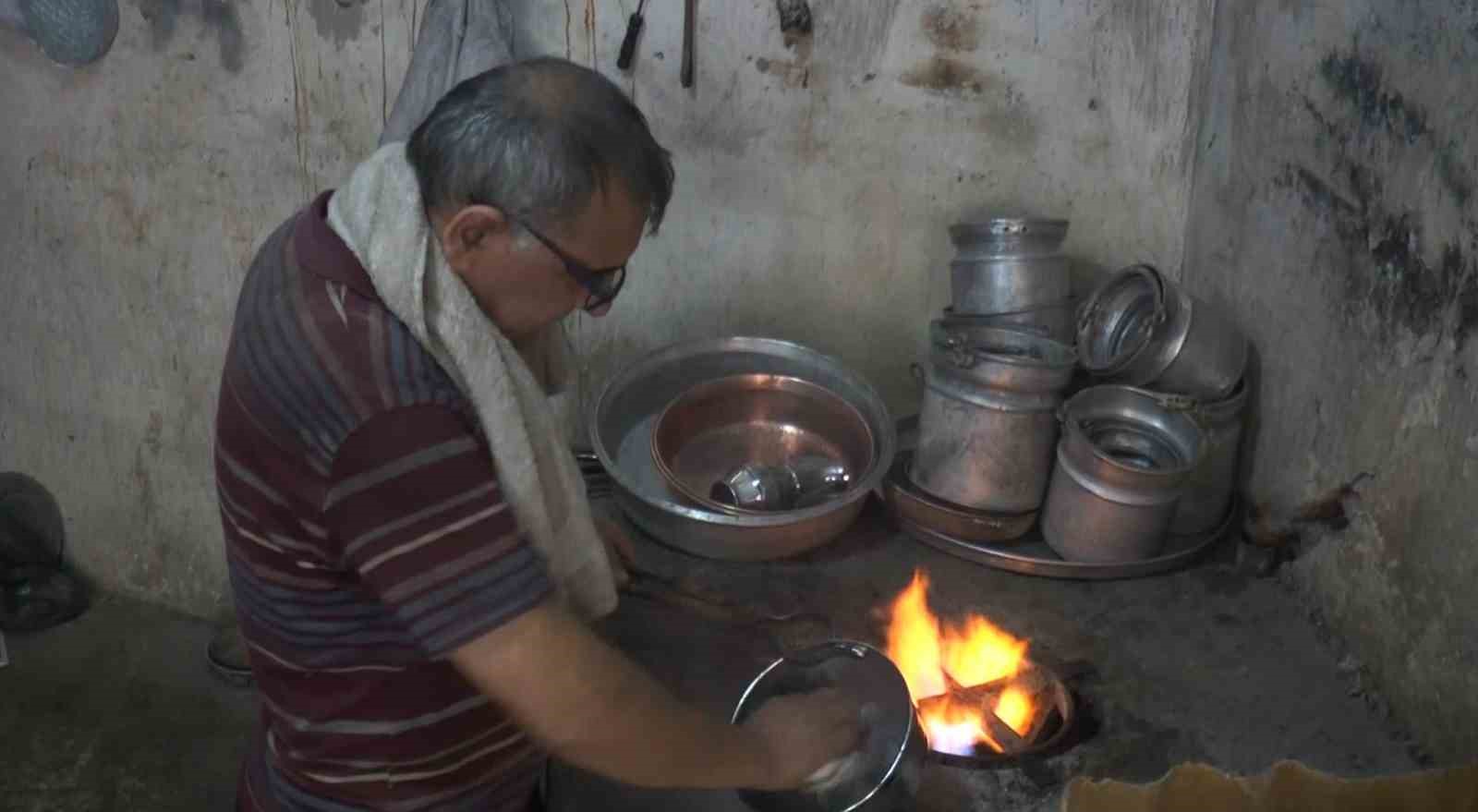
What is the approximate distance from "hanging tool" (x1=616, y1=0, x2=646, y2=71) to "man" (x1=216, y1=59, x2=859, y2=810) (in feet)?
6.07

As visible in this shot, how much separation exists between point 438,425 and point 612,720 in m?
0.40

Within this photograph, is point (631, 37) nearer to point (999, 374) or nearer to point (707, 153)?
point (707, 153)

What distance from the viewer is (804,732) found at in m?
1.85

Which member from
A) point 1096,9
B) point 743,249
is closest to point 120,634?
point 743,249

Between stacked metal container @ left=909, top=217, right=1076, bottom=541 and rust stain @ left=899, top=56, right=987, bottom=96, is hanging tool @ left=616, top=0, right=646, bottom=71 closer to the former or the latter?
rust stain @ left=899, top=56, right=987, bottom=96

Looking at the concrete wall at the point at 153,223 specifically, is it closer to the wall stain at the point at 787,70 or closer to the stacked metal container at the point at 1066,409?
the wall stain at the point at 787,70

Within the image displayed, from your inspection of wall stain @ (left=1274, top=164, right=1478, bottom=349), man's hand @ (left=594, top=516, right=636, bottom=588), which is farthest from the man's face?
wall stain @ (left=1274, top=164, right=1478, bottom=349)

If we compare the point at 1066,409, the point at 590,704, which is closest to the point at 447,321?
the point at 590,704

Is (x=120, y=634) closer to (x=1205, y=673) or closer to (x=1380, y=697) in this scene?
(x=1205, y=673)

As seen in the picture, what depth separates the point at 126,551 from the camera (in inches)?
168

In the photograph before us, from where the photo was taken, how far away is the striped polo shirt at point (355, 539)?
55.5 inches

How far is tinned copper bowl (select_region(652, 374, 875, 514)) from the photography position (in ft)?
10.2

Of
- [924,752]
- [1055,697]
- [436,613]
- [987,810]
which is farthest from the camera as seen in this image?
[1055,697]

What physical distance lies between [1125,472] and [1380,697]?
0.64 meters
